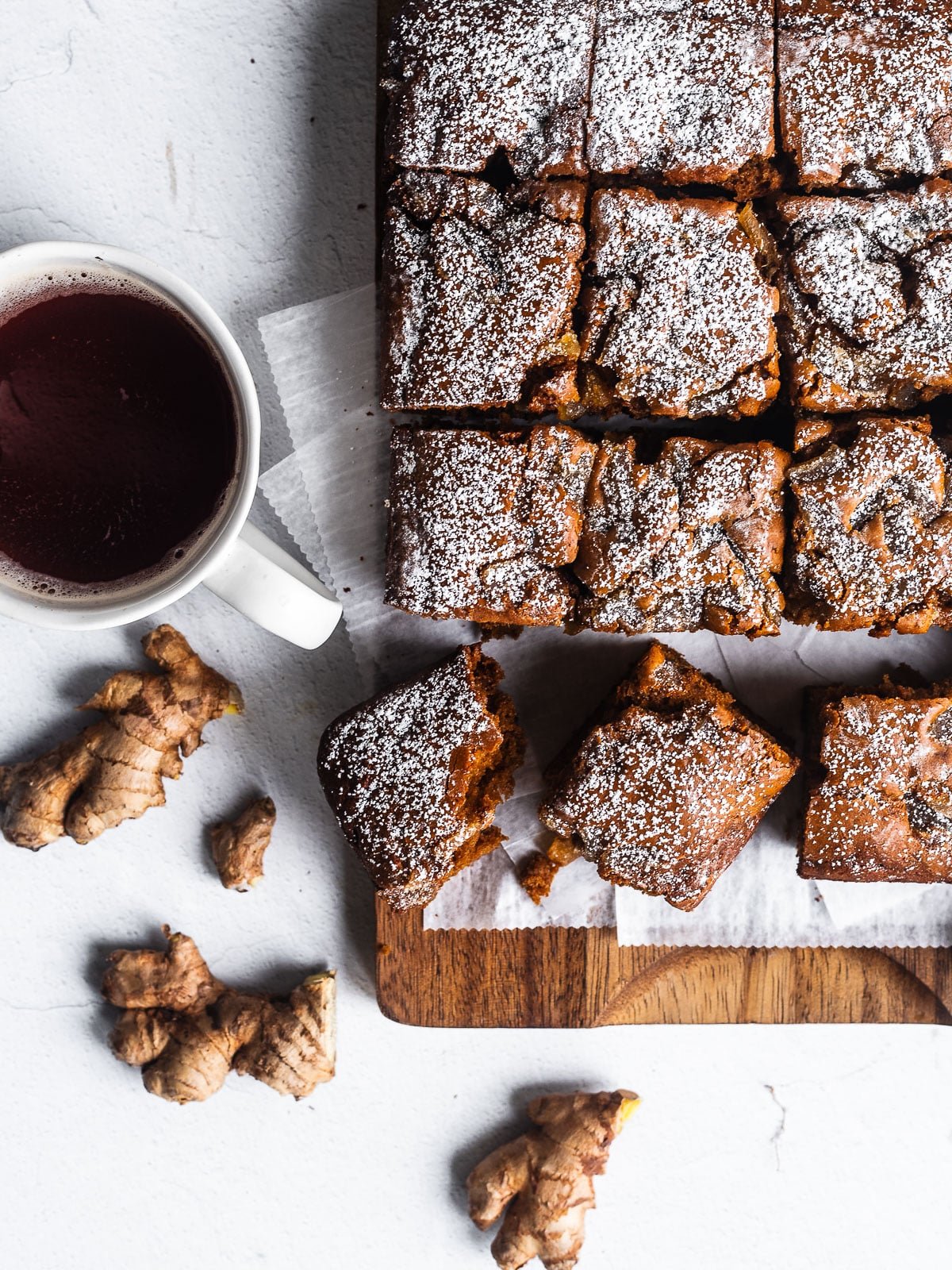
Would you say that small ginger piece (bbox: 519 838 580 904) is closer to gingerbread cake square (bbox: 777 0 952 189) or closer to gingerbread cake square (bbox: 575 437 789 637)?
gingerbread cake square (bbox: 575 437 789 637)

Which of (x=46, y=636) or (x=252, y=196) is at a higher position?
(x=252, y=196)

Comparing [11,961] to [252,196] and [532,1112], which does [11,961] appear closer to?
[532,1112]

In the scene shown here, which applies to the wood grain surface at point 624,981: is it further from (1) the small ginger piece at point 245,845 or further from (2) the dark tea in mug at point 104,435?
(2) the dark tea in mug at point 104,435

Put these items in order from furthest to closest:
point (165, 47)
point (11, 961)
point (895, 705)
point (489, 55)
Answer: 1. point (11, 961)
2. point (165, 47)
3. point (895, 705)
4. point (489, 55)

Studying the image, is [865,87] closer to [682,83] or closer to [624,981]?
[682,83]

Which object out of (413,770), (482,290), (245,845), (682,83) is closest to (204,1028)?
(245,845)

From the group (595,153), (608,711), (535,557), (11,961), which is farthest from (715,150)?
(11,961)
